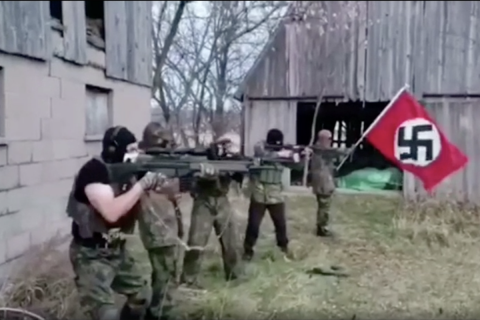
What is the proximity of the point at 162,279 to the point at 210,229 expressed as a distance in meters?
0.18

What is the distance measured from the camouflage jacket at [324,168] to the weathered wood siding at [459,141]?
18 centimetres

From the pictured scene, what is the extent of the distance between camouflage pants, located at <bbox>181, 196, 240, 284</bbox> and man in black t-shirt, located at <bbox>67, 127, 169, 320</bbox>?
0.40 feet

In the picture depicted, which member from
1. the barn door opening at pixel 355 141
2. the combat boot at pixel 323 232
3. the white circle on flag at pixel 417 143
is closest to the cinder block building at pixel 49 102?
the barn door opening at pixel 355 141

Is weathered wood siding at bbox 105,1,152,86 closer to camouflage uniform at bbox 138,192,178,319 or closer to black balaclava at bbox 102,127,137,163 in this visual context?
black balaclava at bbox 102,127,137,163

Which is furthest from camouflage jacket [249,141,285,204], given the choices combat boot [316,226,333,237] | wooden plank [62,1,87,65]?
wooden plank [62,1,87,65]

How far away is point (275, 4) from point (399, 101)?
39 centimetres

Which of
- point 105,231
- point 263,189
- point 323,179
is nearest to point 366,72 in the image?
point 323,179

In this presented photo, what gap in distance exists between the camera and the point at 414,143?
1.51 meters

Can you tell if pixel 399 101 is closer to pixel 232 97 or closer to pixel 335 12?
pixel 335 12

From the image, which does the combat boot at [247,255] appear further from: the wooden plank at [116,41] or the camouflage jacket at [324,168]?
the wooden plank at [116,41]

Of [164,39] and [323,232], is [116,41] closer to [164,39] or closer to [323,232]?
[164,39]

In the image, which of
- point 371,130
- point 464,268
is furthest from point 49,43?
point 464,268

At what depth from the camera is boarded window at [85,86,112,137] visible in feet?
5.84

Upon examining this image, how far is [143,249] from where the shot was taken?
1.55m
